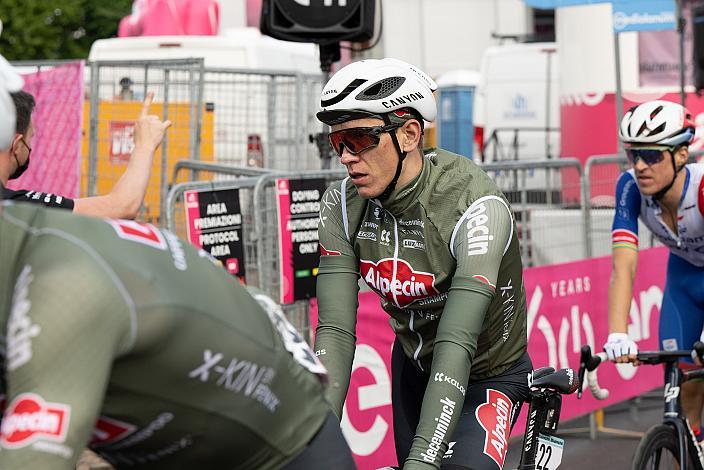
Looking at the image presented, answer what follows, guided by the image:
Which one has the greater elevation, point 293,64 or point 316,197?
point 293,64

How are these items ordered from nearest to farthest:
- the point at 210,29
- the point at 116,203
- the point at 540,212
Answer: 1. the point at 116,203
2. the point at 540,212
3. the point at 210,29

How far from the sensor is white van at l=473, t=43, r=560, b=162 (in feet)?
71.3

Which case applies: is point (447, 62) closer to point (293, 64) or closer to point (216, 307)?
point (293, 64)

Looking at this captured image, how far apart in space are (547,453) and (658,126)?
2544mm

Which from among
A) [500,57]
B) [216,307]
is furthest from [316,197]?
[500,57]

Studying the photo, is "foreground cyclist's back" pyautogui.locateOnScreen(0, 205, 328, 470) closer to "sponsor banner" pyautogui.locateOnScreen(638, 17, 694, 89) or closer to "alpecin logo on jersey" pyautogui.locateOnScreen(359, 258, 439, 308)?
"alpecin logo on jersey" pyautogui.locateOnScreen(359, 258, 439, 308)

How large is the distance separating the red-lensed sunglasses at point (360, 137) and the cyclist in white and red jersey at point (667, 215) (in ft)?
8.14

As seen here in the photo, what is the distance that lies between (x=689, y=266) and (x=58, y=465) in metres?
4.95

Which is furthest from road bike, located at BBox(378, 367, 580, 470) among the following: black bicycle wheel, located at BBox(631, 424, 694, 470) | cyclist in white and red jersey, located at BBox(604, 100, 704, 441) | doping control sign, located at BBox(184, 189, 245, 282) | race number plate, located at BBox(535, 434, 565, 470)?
doping control sign, located at BBox(184, 189, 245, 282)

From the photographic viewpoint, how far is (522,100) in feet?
72.1

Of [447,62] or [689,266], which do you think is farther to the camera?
[447,62]

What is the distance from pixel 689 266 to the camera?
6332mm

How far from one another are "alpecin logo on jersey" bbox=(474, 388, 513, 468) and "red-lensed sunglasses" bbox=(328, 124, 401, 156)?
0.87 metres

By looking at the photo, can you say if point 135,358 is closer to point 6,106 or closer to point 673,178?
Result: point 6,106
